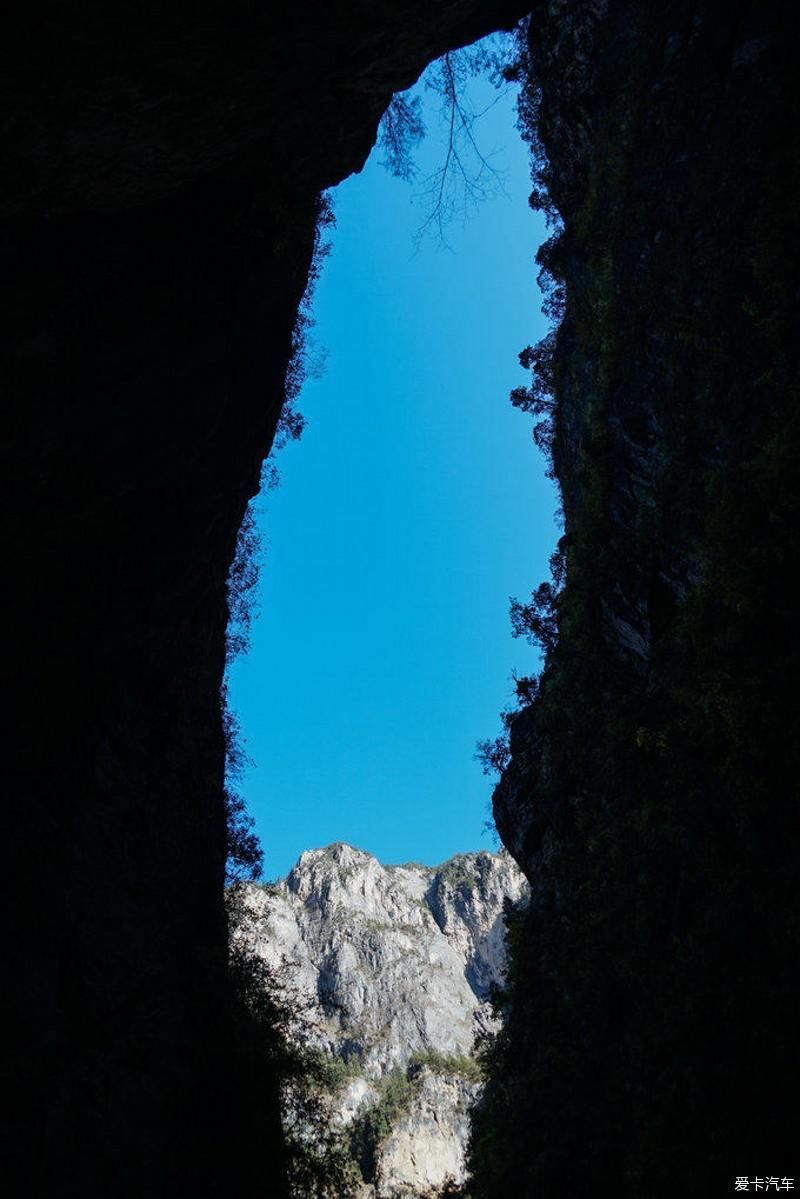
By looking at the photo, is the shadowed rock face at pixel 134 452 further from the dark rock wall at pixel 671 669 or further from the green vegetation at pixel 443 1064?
the green vegetation at pixel 443 1064

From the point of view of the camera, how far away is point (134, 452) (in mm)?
8688

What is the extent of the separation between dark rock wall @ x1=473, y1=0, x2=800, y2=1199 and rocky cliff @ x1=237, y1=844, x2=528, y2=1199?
166ft

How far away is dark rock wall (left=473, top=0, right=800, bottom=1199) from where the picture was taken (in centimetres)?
721

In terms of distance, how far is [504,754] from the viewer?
67.9 ft

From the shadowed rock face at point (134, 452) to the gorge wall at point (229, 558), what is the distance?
0.16 ft

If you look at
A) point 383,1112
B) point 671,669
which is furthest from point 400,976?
point 671,669

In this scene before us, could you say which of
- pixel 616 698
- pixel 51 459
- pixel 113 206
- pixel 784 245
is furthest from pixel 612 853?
pixel 113 206

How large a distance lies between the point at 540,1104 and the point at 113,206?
A: 50.7 feet

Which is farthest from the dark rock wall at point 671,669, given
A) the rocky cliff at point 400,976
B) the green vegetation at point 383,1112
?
the green vegetation at point 383,1112

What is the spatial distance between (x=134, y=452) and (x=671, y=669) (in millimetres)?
9010

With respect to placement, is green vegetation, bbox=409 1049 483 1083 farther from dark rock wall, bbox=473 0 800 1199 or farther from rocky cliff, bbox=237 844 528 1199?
dark rock wall, bbox=473 0 800 1199

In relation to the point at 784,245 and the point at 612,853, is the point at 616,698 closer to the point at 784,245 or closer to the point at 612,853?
the point at 612,853

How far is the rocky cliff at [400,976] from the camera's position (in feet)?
230

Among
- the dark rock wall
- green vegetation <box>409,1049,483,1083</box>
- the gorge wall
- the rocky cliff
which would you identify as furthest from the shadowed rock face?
green vegetation <box>409,1049,483,1083</box>
